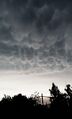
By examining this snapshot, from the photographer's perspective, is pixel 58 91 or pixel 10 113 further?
pixel 58 91

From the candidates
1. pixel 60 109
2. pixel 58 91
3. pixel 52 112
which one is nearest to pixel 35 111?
pixel 52 112

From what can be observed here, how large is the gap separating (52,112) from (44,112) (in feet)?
7.02

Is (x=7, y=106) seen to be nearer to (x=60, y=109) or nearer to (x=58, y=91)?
(x=60, y=109)

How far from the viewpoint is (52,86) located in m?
89.8

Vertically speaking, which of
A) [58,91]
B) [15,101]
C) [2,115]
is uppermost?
[58,91]

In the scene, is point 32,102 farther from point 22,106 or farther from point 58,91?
point 58,91

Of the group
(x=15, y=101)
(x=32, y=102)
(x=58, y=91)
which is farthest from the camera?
(x=58, y=91)

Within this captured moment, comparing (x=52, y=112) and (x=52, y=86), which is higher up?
(x=52, y=86)

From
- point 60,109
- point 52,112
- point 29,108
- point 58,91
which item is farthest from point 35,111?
point 58,91

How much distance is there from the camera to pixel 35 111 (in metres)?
33.2

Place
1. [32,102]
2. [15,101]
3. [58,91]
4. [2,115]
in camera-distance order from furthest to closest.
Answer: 1. [58,91]
2. [32,102]
3. [15,101]
4. [2,115]

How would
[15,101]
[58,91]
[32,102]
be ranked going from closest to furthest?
[15,101] < [32,102] < [58,91]

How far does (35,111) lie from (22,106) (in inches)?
89.2

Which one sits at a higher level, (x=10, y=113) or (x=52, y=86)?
(x=52, y=86)
